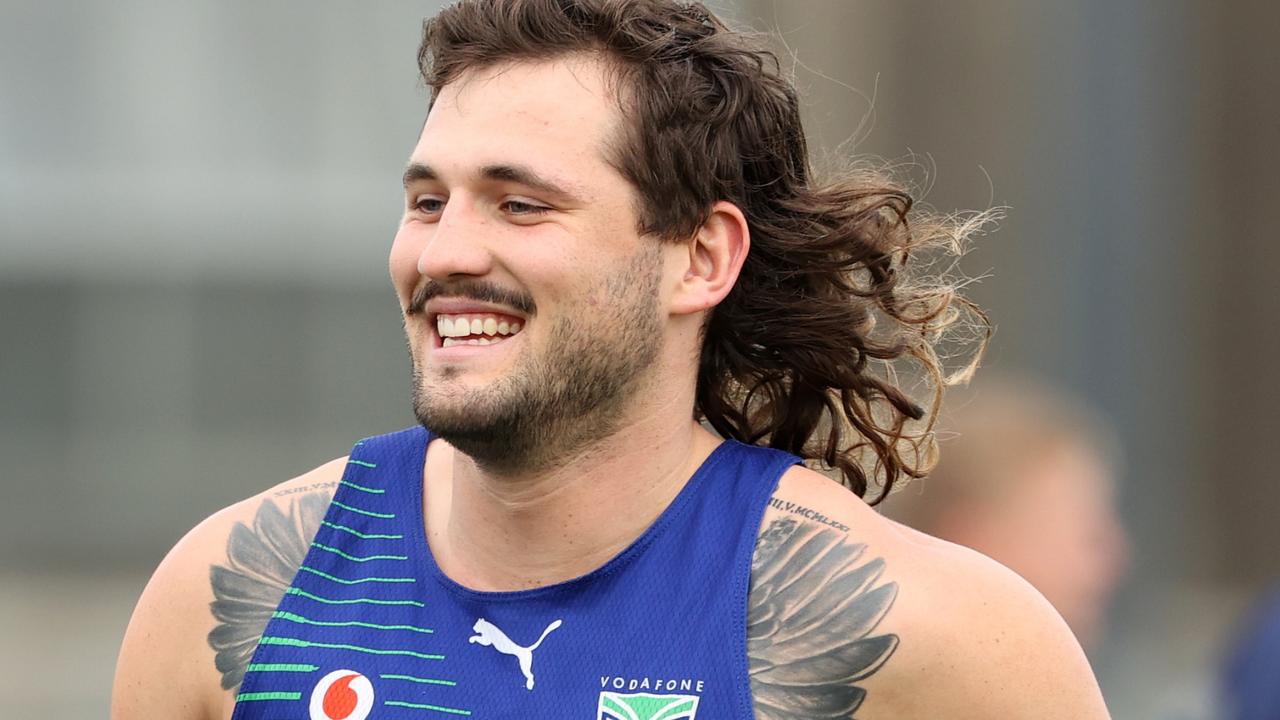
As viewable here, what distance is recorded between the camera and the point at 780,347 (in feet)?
13.0

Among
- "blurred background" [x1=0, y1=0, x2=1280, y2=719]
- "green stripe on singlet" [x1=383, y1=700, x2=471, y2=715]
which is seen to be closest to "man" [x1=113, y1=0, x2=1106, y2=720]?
"green stripe on singlet" [x1=383, y1=700, x2=471, y2=715]

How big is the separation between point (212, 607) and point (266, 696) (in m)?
0.26

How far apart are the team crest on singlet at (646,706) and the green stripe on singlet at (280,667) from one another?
55 cm

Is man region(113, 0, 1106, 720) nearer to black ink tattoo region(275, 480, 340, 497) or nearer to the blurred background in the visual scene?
black ink tattoo region(275, 480, 340, 497)

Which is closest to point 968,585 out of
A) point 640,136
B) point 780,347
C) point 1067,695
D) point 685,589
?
point 1067,695

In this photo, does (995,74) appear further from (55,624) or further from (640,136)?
(640,136)

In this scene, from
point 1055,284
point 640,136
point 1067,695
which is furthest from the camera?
point 1055,284

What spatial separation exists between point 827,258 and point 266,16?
8682 mm

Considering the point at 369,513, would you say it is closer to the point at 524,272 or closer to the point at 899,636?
the point at 524,272

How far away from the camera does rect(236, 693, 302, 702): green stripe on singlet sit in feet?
11.2

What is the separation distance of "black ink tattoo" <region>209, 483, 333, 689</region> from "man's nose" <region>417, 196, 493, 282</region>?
0.61 m

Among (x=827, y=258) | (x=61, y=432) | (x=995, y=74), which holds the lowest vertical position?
(x=61, y=432)

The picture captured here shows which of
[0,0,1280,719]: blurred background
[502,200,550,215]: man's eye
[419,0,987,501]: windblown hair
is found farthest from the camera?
[0,0,1280,719]: blurred background

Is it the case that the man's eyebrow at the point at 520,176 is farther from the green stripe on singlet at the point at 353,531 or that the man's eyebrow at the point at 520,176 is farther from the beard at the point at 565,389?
the green stripe on singlet at the point at 353,531
